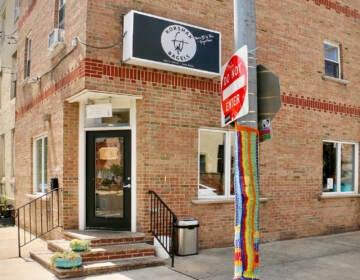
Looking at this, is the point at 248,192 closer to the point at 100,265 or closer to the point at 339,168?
the point at 100,265

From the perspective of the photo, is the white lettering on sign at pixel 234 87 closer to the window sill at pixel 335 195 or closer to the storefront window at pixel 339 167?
the window sill at pixel 335 195

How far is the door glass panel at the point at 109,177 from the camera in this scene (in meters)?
8.25

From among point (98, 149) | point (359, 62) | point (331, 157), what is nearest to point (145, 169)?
point (98, 149)

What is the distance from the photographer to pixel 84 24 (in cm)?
748

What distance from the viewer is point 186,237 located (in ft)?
25.6

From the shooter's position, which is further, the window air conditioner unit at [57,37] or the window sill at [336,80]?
the window sill at [336,80]

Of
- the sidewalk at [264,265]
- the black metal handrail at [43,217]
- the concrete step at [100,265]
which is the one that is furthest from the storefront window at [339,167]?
the black metal handrail at [43,217]

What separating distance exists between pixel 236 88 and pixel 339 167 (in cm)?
816

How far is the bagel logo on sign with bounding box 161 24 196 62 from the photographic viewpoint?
7.79 meters

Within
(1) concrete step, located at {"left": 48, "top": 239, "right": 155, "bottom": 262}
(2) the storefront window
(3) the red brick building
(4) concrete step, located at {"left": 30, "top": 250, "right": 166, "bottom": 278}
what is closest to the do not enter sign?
(3) the red brick building

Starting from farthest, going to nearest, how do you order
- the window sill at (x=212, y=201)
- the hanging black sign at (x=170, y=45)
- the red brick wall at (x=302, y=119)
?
the red brick wall at (x=302, y=119) < the window sill at (x=212, y=201) < the hanging black sign at (x=170, y=45)

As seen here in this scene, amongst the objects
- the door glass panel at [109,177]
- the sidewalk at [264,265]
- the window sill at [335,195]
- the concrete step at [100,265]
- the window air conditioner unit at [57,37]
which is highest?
the window air conditioner unit at [57,37]

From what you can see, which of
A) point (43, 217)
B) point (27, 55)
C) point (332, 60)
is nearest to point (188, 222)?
point (43, 217)

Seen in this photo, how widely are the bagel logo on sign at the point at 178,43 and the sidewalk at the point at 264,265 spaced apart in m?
3.97
